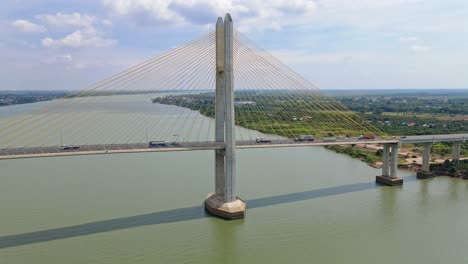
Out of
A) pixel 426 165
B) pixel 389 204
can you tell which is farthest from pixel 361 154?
pixel 389 204

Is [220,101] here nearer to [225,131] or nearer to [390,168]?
[225,131]

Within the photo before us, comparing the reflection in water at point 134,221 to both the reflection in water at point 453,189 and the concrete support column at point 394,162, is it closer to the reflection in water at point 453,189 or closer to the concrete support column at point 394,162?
the concrete support column at point 394,162

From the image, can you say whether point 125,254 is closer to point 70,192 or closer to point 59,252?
point 59,252

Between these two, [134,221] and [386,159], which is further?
[386,159]

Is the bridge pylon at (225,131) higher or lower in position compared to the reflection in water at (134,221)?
higher

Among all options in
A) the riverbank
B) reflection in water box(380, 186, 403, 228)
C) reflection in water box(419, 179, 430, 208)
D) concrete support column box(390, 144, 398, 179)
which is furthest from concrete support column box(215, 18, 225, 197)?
the riverbank

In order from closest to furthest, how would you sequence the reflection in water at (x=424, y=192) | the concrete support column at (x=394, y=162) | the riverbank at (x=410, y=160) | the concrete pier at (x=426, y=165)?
1. the reflection in water at (x=424, y=192)
2. the concrete support column at (x=394, y=162)
3. the concrete pier at (x=426, y=165)
4. the riverbank at (x=410, y=160)

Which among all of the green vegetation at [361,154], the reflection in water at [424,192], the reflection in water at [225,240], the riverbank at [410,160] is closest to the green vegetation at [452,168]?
the riverbank at [410,160]
